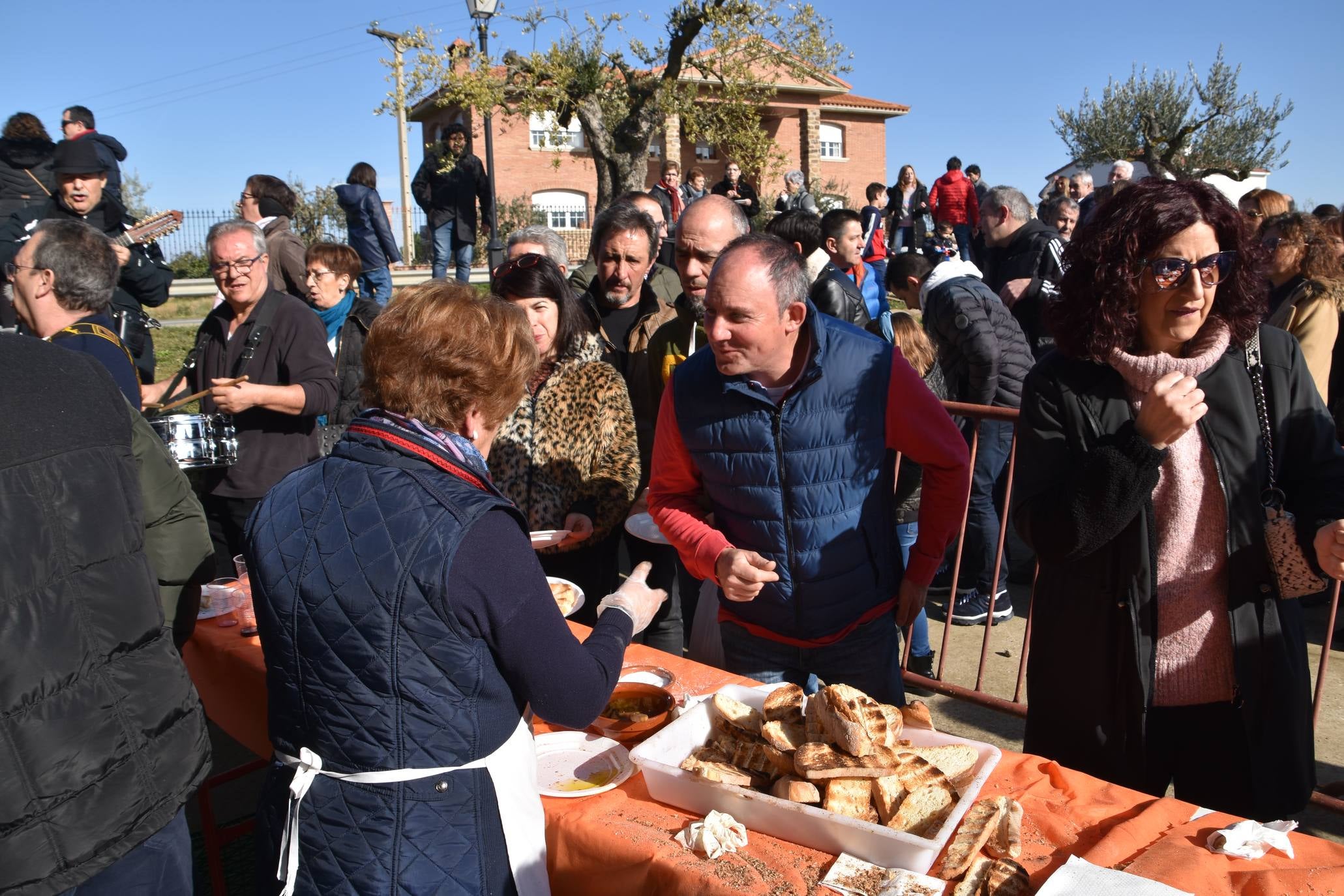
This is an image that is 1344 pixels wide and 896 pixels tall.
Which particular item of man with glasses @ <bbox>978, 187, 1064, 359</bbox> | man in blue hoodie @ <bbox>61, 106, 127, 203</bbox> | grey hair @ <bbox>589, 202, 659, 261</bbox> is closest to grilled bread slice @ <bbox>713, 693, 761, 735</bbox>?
grey hair @ <bbox>589, 202, 659, 261</bbox>

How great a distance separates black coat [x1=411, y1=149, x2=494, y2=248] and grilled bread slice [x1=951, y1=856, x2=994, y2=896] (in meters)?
10.8

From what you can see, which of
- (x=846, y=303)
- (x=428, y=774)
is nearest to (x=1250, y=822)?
(x=428, y=774)

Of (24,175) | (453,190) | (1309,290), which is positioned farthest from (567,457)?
(453,190)

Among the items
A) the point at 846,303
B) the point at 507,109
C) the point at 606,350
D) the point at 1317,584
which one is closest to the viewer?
the point at 1317,584

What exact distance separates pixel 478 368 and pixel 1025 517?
4.34 feet

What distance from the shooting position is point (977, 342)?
16.6 ft

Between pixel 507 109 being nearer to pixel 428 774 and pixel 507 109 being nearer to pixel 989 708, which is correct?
pixel 989 708

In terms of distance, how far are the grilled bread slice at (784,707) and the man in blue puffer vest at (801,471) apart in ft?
1.37

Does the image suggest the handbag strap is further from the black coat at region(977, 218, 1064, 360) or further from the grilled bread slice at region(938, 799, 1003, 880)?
the black coat at region(977, 218, 1064, 360)

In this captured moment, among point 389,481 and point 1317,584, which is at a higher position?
point 389,481

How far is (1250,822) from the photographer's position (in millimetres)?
1604

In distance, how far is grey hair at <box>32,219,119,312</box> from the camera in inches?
120

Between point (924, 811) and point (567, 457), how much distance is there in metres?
1.85

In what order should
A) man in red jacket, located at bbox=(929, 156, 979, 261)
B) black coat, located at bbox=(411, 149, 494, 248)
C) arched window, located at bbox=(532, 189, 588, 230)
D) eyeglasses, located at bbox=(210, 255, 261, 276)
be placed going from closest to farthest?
eyeglasses, located at bbox=(210, 255, 261, 276), black coat, located at bbox=(411, 149, 494, 248), man in red jacket, located at bbox=(929, 156, 979, 261), arched window, located at bbox=(532, 189, 588, 230)
